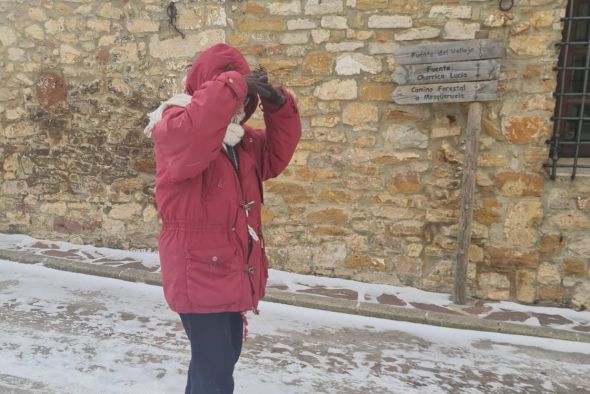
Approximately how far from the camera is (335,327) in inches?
135

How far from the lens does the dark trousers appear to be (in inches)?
68.2

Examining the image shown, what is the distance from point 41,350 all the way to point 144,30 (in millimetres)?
2913

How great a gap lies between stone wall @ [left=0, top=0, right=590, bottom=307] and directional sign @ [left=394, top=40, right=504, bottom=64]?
16cm

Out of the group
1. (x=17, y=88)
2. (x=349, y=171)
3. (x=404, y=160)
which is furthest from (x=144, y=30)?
(x=404, y=160)

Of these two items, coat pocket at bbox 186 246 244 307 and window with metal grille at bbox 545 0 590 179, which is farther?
window with metal grille at bbox 545 0 590 179

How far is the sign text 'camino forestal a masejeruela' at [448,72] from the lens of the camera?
10.9 feet

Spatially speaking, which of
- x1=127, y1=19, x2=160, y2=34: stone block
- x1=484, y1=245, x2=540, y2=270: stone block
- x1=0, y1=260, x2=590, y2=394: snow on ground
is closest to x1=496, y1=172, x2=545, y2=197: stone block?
x1=484, y1=245, x2=540, y2=270: stone block

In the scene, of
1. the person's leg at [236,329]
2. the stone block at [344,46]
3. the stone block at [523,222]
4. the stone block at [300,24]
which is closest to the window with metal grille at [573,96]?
the stone block at [523,222]

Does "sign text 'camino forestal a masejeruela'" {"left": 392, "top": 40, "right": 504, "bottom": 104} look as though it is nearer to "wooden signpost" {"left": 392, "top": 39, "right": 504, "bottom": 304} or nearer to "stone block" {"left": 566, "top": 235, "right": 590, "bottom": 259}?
"wooden signpost" {"left": 392, "top": 39, "right": 504, "bottom": 304}

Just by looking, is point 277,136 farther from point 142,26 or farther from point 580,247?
point 142,26

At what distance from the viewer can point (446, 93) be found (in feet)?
11.4

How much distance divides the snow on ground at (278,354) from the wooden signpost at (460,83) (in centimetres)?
72

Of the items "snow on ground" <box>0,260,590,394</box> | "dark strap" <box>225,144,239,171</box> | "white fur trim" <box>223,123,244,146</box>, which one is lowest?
"snow on ground" <box>0,260,590,394</box>

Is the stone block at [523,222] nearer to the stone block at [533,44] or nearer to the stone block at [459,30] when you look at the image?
the stone block at [533,44]
